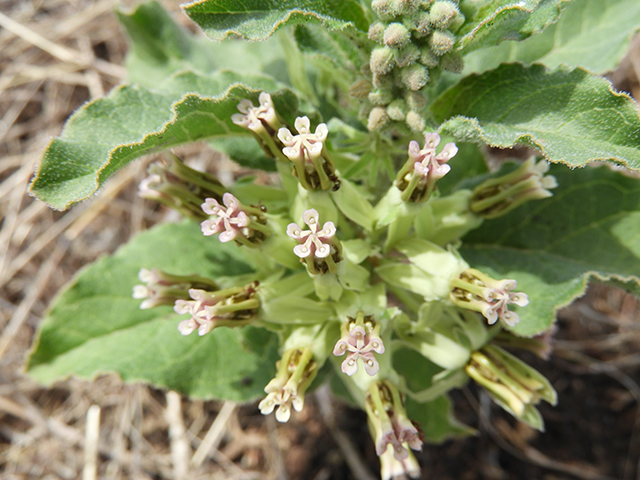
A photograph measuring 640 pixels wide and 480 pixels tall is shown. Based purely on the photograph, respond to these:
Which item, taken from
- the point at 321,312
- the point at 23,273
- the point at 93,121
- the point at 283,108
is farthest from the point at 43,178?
the point at 23,273

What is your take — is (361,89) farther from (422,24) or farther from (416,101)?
(422,24)

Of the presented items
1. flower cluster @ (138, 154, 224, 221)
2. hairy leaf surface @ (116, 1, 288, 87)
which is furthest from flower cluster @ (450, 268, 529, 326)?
hairy leaf surface @ (116, 1, 288, 87)

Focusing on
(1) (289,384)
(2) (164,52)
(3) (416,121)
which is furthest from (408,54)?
(2) (164,52)

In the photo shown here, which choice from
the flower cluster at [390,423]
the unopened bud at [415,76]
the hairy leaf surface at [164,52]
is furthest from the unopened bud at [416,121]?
the hairy leaf surface at [164,52]

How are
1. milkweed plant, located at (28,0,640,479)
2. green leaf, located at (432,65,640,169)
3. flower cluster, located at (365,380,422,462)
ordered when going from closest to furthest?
green leaf, located at (432,65,640,169), milkweed plant, located at (28,0,640,479), flower cluster, located at (365,380,422,462)

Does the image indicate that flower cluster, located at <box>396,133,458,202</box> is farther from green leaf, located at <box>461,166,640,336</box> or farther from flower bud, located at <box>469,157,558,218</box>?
green leaf, located at <box>461,166,640,336</box>

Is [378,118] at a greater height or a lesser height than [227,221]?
greater
